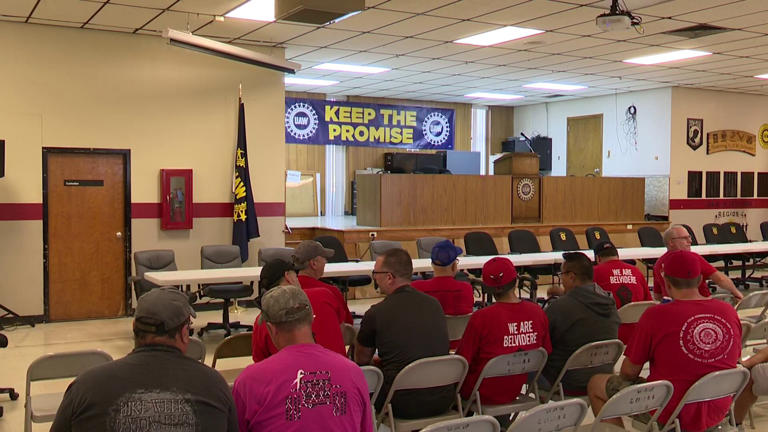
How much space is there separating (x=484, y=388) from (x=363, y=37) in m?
5.94

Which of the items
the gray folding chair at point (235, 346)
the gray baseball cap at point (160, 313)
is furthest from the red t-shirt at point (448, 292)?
the gray baseball cap at point (160, 313)

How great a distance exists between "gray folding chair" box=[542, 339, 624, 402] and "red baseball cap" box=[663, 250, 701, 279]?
0.58 m

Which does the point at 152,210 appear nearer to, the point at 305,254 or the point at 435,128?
the point at 305,254

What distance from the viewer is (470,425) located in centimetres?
277

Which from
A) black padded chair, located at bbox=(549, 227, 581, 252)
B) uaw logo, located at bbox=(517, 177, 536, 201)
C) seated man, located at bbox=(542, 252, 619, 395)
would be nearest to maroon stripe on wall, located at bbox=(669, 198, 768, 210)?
uaw logo, located at bbox=(517, 177, 536, 201)

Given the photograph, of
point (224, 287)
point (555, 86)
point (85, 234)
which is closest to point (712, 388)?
point (224, 287)

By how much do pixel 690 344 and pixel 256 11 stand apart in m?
5.72

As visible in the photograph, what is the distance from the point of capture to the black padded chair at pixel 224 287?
788 cm

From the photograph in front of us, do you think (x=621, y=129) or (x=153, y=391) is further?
(x=621, y=129)

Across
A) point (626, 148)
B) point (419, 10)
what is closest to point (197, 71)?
point (419, 10)

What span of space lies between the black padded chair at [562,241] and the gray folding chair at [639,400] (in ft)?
23.1

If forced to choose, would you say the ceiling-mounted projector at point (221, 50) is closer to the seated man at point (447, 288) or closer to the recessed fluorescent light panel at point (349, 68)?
the recessed fluorescent light panel at point (349, 68)

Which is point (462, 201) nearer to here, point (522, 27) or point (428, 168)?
point (428, 168)

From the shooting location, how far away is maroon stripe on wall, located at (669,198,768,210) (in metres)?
13.8
